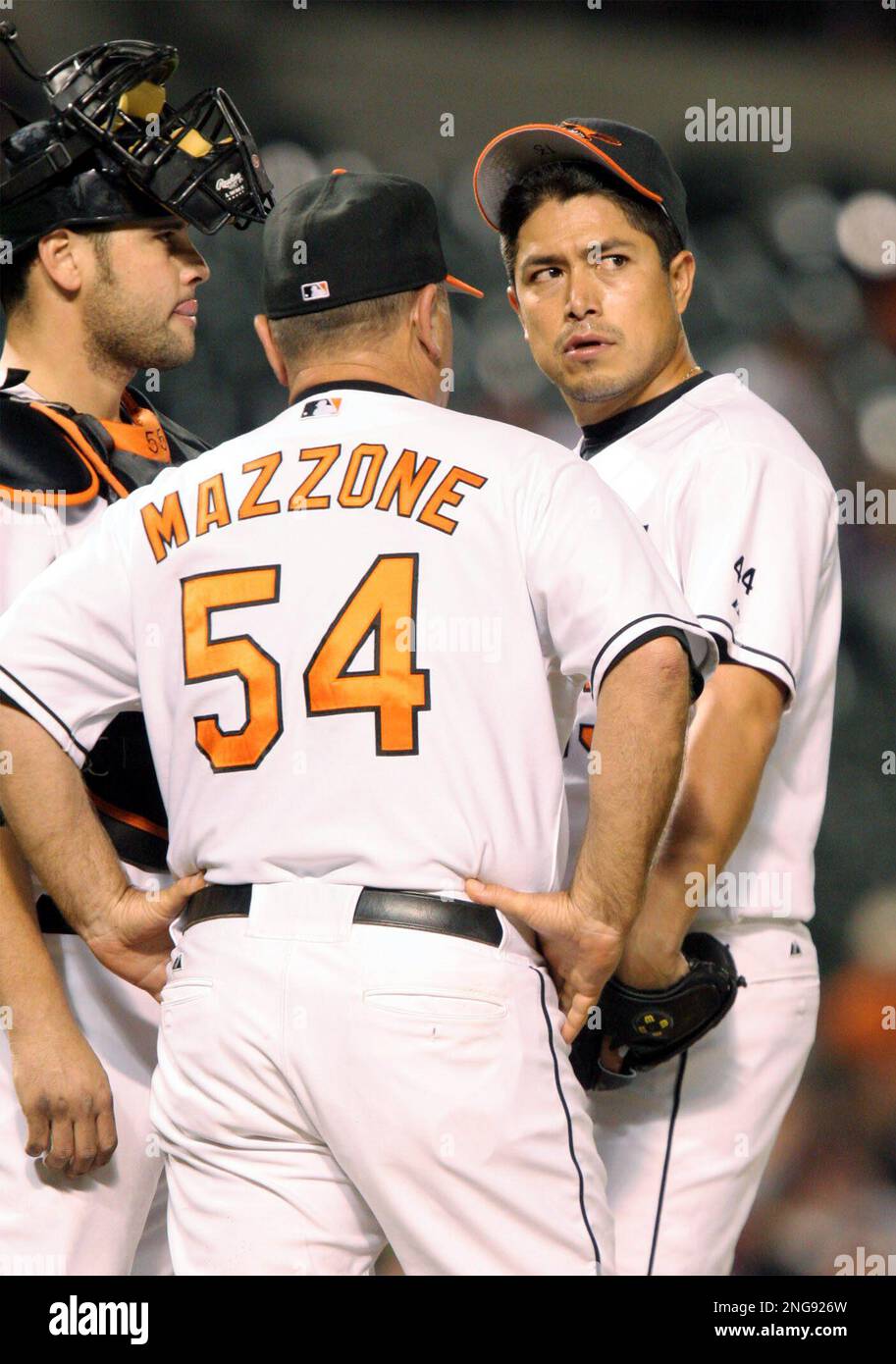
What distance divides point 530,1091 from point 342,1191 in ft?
0.65

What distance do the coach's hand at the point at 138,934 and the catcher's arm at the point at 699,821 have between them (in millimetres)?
466

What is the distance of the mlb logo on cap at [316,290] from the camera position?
1405 mm

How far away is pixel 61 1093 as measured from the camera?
1480 millimetres

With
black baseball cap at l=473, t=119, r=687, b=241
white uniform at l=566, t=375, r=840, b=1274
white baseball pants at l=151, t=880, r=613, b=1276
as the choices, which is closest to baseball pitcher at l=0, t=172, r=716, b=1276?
white baseball pants at l=151, t=880, r=613, b=1276

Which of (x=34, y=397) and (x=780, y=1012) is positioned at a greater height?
(x=34, y=397)

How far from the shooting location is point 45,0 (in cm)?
332

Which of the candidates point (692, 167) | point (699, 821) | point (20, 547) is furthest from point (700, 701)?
point (692, 167)

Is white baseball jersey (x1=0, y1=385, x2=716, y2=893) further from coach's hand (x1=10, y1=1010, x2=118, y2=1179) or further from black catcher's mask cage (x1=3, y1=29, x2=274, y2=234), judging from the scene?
black catcher's mask cage (x1=3, y1=29, x2=274, y2=234)

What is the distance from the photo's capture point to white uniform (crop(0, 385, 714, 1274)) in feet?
4.04

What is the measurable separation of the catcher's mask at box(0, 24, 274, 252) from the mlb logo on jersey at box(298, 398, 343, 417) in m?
0.58

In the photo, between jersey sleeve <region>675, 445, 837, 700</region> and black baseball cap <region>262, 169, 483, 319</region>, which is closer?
black baseball cap <region>262, 169, 483, 319</region>

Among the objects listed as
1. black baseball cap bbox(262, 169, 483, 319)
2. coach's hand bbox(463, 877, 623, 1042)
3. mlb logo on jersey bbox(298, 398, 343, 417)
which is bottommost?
coach's hand bbox(463, 877, 623, 1042)
